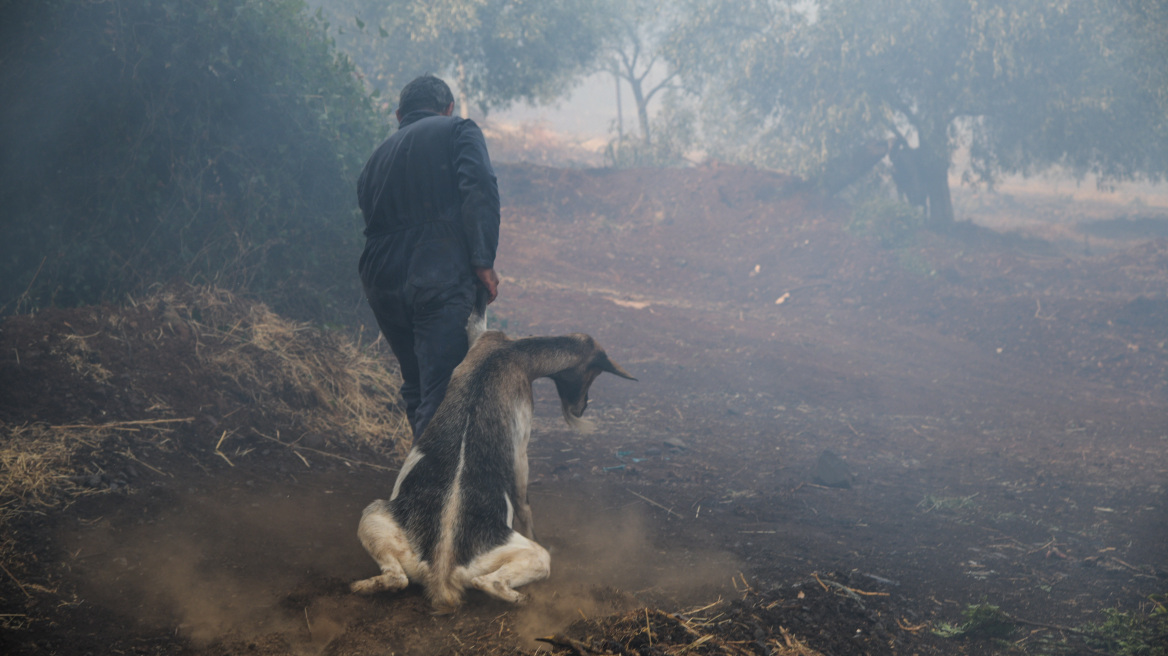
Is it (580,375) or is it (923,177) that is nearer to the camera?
(580,375)

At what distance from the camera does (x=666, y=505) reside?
4.82 metres

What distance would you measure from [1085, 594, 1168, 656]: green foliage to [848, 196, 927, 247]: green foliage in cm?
1475

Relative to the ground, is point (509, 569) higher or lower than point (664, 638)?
higher

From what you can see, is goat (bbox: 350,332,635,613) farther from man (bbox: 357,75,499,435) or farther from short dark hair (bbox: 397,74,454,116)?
short dark hair (bbox: 397,74,454,116)

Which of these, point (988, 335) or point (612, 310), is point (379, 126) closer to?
point (612, 310)

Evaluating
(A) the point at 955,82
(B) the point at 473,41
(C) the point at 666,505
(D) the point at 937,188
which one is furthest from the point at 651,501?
(B) the point at 473,41

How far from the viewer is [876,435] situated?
24.1 ft

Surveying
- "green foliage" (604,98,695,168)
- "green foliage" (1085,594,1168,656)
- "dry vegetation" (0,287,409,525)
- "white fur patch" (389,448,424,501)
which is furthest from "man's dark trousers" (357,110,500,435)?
"green foliage" (604,98,695,168)

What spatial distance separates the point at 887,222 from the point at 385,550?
17.2 m

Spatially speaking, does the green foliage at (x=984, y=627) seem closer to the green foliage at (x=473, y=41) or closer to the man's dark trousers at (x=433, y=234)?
the man's dark trousers at (x=433, y=234)

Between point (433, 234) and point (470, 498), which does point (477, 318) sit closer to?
point (433, 234)

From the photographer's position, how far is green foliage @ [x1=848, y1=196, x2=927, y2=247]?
16.9 meters

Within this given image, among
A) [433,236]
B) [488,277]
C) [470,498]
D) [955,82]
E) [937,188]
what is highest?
[955,82]

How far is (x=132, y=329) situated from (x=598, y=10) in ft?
72.3
